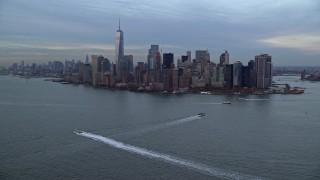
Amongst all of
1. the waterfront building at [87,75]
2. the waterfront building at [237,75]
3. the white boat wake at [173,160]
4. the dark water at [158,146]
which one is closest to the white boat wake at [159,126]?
the dark water at [158,146]

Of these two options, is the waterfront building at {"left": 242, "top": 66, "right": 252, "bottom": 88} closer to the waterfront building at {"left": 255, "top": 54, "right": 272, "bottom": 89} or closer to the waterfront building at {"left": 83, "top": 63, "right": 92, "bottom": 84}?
the waterfront building at {"left": 255, "top": 54, "right": 272, "bottom": 89}

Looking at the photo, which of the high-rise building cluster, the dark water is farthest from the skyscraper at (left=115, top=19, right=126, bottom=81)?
the dark water

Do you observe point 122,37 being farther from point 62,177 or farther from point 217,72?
point 62,177

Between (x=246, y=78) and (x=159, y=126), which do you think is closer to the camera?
(x=159, y=126)

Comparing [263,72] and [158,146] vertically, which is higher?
[263,72]

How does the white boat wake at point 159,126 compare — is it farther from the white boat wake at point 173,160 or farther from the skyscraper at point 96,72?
the skyscraper at point 96,72

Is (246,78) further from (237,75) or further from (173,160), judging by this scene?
(173,160)

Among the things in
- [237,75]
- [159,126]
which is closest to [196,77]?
[237,75]

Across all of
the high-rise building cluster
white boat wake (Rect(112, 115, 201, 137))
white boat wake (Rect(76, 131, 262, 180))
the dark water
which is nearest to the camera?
white boat wake (Rect(76, 131, 262, 180))

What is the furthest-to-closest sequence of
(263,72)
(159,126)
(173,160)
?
(263,72), (159,126), (173,160)
